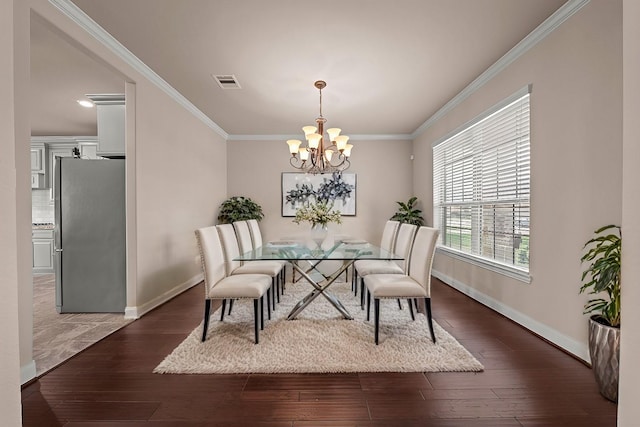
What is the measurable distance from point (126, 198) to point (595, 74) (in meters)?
4.10

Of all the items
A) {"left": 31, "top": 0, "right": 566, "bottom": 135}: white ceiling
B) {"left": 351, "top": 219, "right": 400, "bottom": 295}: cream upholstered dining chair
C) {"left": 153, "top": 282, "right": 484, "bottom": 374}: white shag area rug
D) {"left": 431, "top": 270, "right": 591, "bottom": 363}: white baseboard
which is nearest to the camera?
{"left": 153, "top": 282, "right": 484, "bottom": 374}: white shag area rug

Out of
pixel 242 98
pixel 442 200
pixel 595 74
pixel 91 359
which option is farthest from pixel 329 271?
pixel 595 74

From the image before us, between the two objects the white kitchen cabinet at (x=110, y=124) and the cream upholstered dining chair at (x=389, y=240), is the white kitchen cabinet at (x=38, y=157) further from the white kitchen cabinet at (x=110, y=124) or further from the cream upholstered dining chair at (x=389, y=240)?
the cream upholstered dining chair at (x=389, y=240)

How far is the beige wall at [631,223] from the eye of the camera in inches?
32.0

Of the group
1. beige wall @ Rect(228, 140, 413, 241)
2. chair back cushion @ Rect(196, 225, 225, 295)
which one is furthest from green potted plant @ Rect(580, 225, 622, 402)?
beige wall @ Rect(228, 140, 413, 241)

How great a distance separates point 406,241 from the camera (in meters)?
3.24

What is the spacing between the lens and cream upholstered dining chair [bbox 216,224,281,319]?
10.3ft

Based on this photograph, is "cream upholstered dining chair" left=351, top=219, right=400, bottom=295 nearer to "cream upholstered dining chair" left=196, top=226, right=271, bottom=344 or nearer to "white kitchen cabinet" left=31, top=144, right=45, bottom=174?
"cream upholstered dining chair" left=196, top=226, right=271, bottom=344

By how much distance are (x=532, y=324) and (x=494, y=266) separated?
0.73 metres

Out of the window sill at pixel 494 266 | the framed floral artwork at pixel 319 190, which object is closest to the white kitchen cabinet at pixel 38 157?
the framed floral artwork at pixel 319 190

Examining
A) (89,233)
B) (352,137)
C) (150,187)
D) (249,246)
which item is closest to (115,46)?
(150,187)

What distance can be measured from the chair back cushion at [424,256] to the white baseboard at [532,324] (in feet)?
3.37

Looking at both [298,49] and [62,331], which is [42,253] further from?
[298,49]

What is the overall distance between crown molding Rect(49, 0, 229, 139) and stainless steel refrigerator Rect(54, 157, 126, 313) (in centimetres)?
101
